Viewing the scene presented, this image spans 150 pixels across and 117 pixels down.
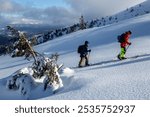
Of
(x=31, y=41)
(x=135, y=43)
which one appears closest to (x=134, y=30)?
(x=135, y=43)

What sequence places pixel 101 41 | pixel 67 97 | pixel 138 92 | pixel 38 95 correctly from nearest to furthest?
pixel 138 92 → pixel 67 97 → pixel 38 95 → pixel 101 41

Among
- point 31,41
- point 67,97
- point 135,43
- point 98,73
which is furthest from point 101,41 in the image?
point 67,97

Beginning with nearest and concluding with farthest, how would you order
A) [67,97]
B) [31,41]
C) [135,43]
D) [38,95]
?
[67,97], [38,95], [31,41], [135,43]

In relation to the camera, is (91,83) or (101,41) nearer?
(91,83)

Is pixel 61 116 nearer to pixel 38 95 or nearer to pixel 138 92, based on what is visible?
pixel 138 92

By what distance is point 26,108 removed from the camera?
1340 centimetres

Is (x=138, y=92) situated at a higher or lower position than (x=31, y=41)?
lower

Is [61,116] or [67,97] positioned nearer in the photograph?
[61,116]

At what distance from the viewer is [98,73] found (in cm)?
1952

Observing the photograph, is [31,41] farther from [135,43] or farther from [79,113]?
[135,43]

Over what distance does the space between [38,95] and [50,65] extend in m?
1.60

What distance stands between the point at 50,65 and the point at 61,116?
710 centimetres

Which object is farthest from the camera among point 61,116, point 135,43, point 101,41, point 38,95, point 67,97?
point 101,41

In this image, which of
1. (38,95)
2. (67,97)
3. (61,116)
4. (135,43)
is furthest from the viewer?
(135,43)
